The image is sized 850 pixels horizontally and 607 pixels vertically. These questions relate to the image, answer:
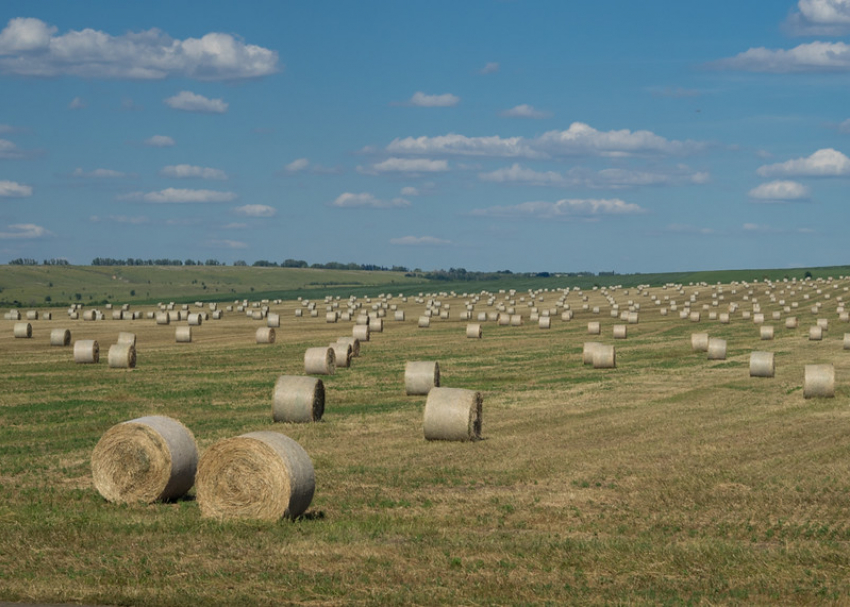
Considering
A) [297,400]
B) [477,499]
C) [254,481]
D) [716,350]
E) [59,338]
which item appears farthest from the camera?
[59,338]

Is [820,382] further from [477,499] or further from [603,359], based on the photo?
[477,499]

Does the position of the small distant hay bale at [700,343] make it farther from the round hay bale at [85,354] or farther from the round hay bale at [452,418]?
the round hay bale at [452,418]

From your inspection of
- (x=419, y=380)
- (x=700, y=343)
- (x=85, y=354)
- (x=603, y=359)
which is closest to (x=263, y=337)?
(x=85, y=354)

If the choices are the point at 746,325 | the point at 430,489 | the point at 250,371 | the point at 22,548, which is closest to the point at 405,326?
the point at 746,325

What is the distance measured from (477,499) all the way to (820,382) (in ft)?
60.8

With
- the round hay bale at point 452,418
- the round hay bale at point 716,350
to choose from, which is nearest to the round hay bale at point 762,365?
the round hay bale at point 716,350

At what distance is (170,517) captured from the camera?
1755 cm

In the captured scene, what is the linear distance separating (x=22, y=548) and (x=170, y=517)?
256cm

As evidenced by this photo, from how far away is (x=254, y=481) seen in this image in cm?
1720

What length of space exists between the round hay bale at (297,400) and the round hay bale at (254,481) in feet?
38.8

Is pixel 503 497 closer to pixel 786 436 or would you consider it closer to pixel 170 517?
pixel 170 517

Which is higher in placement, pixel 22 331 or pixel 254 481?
pixel 254 481

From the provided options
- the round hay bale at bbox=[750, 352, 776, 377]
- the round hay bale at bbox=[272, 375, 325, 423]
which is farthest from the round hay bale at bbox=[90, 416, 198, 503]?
the round hay bale at bbox=[750, 352, 776, 377]

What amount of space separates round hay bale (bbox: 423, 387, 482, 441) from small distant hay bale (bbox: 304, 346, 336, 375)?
17.4 metres
